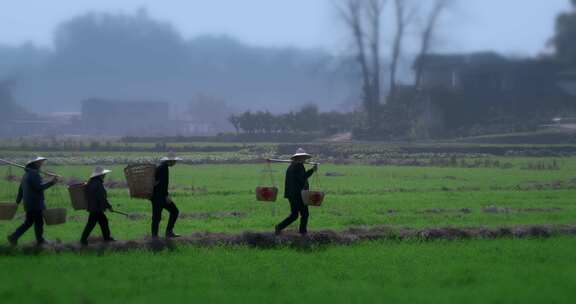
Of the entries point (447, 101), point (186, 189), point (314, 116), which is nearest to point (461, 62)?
point (447, 101)

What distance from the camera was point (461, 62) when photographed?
66375 millimetres

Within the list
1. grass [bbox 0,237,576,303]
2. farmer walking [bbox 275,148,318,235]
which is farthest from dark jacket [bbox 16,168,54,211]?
farmer walking [bbox 275,148,318,235]

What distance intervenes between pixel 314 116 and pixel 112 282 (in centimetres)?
6968

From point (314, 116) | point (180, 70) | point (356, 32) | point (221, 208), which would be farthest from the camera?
point (180, 70)

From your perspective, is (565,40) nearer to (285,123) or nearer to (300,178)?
(285,123)

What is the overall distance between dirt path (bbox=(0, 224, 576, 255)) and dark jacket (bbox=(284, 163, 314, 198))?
0.70 meters

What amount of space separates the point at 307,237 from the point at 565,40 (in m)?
53.3

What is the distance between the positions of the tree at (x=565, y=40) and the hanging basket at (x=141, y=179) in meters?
53.5

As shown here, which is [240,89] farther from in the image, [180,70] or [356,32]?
[356,32]

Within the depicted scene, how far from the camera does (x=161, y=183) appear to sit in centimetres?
1248

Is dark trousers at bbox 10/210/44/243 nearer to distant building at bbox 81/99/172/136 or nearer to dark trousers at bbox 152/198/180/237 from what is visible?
dark trousers at bbox 152/198/180/237

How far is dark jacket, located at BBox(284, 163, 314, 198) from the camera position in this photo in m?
12.8

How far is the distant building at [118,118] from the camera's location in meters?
115

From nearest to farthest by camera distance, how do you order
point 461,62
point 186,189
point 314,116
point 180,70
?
1. point 186,189
2. point 461,62
3. point 314,116
4. point 180,70
